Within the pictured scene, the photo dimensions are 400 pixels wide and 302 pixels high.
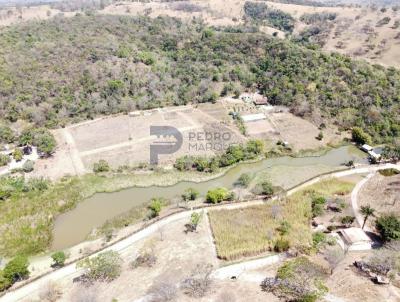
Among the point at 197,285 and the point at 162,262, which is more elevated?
the point at 197,285

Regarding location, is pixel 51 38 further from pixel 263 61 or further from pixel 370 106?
pixel 370 106

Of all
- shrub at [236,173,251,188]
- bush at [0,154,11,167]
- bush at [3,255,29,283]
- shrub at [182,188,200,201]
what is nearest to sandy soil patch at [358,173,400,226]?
shrub at [236,173,251,188]

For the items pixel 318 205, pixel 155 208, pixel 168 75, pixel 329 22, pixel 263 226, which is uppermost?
pixel 329 22

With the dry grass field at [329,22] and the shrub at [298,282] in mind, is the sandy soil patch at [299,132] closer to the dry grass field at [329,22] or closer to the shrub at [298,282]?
the shrub at [298,282]

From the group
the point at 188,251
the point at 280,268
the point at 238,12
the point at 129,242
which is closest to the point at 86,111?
the point at 129,242

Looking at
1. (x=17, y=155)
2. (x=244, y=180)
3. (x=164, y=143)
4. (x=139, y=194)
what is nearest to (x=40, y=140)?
(x=17, y=155)

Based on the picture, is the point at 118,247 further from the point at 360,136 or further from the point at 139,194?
the point at 360,136

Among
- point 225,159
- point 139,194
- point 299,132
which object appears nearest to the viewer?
point 139,194
